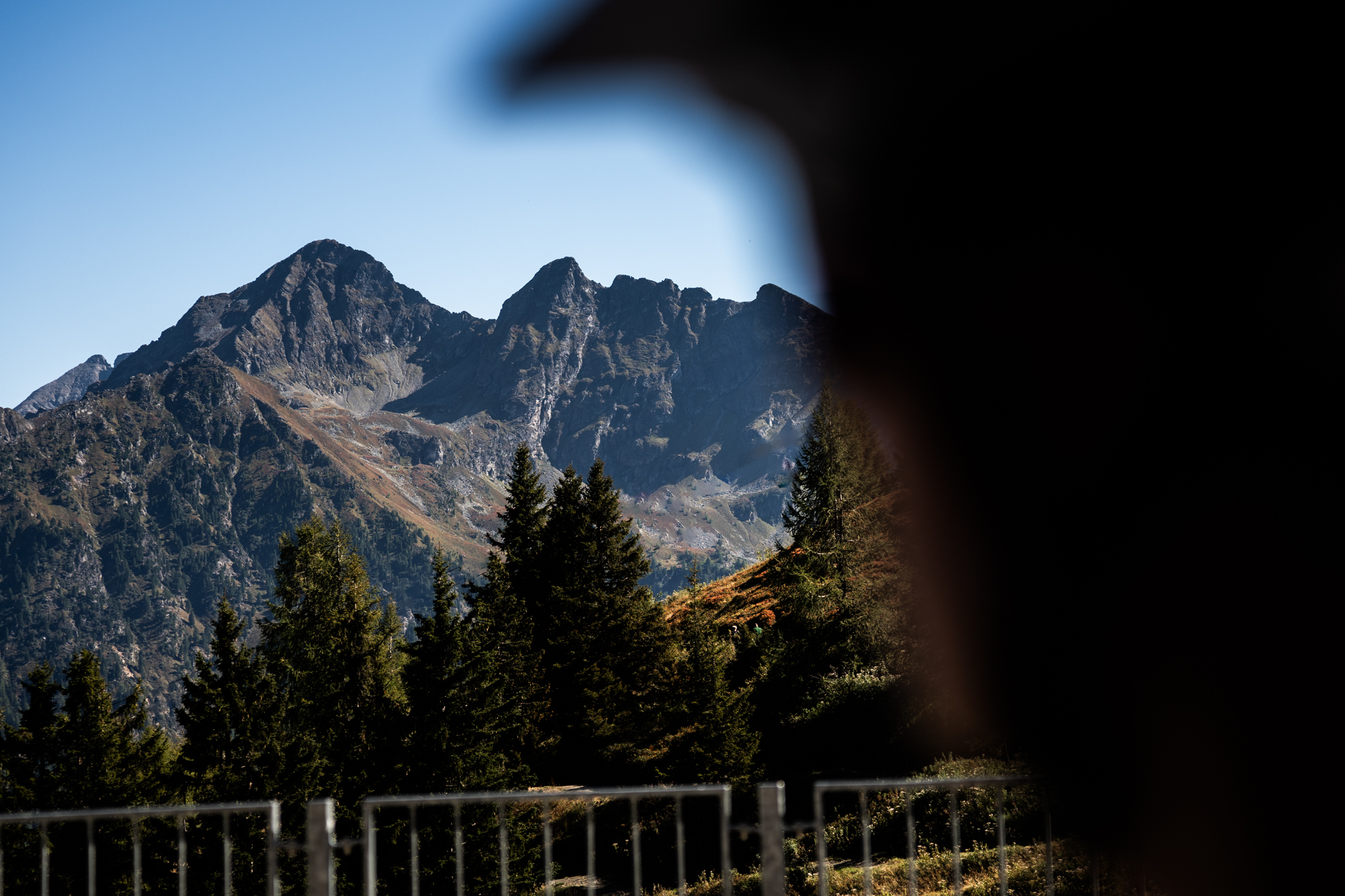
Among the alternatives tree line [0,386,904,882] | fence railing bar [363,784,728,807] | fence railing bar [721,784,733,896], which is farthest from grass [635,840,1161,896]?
tree line [0,386,904,882]

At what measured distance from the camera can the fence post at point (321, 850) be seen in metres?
4.26

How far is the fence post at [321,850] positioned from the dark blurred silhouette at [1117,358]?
11.2ft

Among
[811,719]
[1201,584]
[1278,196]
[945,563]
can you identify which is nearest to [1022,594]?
[945,563]

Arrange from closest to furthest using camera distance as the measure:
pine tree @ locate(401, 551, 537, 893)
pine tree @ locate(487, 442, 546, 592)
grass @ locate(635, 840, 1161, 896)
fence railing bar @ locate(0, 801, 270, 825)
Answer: fence railing bar @ locate(0, 801, 270, 825) < grass @ locate(635, 840, 1161, 896) < pine tree @ locate(401, 551, 537, 893) < pine tree @ locate(487, 442, 546, 592)

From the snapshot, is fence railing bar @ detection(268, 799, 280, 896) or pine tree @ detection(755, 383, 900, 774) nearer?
fence railing bar @ detection(268, 799, 280, 896)

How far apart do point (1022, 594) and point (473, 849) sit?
72.9 feet

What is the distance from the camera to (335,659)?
32.2 meters

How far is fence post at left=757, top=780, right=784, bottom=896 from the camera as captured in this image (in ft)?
13.5

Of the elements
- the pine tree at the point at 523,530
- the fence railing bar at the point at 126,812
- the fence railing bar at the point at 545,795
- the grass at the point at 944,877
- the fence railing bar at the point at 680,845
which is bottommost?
the grass at the point at 944,877

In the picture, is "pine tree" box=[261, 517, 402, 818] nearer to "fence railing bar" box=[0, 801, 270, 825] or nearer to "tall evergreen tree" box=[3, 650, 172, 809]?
"tall evergreen tree" box=[3, 650, 172, 809]

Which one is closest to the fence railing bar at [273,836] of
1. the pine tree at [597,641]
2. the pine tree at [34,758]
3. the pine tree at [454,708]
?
the pine tree at [454,708]

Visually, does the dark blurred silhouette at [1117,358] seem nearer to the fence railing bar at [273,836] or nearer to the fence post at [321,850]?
the fence post at [321,850]

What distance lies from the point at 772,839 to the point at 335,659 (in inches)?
1217

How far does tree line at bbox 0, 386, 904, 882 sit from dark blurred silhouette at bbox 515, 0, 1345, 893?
61.0 ft
